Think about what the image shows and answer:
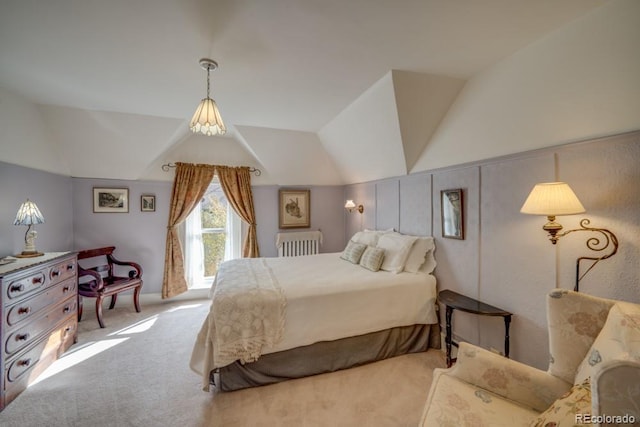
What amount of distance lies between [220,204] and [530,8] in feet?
14.5

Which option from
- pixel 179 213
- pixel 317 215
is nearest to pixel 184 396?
pixel 179 213

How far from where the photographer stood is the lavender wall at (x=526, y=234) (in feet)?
4.90

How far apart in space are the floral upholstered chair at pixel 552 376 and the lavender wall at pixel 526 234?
1.70 ft

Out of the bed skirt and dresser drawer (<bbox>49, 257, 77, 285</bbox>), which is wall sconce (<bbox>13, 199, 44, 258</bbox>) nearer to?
dresser drawer (<bbox>49, 257, 77, 285</bbox>)

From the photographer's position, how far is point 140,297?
3.96 metres

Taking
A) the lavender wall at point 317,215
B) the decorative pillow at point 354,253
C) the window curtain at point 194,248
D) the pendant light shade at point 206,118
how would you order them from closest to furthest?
the pendant light shade at point 206,118
the decorative pillow at point 354,253
the window curtain at point 194,248
the lavender wall at point 317,215

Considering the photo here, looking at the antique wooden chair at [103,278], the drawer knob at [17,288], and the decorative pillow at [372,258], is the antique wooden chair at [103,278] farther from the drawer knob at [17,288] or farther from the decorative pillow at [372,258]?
the decorative pillow at [372,258]

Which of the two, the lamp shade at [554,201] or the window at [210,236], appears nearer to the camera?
the lamp shade at [554,201]

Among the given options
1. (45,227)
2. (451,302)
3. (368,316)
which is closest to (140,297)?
(45,227)

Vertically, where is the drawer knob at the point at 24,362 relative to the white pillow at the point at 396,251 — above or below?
below

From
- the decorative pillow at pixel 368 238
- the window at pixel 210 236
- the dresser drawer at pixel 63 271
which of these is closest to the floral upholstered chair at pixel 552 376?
the decorative pillow at pixel 368 238

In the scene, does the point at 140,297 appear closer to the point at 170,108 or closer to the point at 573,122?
the point at 170,108

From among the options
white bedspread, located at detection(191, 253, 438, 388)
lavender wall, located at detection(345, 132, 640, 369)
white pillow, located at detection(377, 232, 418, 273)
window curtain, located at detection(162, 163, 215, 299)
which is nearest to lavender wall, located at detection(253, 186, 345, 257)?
window curtain, located at detection(162, 163, 215, 299)

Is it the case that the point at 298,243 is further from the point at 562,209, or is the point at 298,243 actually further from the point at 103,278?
the point at 562,209
